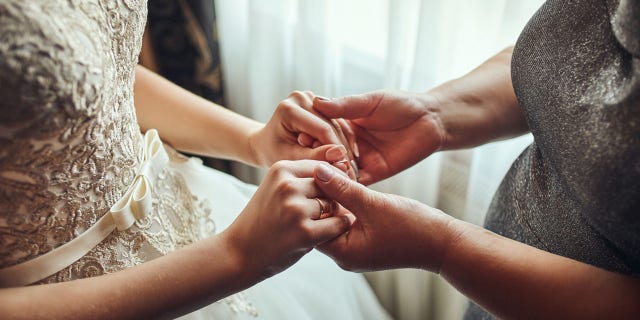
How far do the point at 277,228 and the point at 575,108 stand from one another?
0.37 metres

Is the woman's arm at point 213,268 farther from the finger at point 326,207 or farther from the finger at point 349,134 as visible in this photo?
the finger at point 349,134

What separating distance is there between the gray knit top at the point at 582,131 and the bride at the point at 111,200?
0.89ft

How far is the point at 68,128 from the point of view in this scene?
1.92 feet

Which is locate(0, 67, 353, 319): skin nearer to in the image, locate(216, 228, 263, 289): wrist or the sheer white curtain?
locate(216, 228, 263, 289): wrist

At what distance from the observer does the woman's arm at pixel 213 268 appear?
67cm

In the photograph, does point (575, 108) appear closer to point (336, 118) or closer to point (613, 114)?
point (613, 114)

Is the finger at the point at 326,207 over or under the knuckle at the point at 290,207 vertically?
under

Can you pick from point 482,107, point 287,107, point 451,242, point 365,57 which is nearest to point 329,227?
point 451,242

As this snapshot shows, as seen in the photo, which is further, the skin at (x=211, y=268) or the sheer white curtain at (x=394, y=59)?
the sheer white curtain at (x=394, y=59)

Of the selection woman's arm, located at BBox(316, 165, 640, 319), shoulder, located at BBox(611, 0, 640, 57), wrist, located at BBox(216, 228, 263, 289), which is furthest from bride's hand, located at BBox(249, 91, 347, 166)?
shoulder, located at BBox(611, 0, 640, 57)

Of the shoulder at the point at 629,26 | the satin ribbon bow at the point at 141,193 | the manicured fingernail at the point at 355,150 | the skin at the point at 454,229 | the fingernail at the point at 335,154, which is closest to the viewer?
the shoulder at the point at 629,26

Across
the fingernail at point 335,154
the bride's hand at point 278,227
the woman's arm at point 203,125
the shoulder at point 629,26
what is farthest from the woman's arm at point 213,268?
the shoulder at point 629,26

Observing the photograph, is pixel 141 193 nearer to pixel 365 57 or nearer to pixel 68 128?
pixel 68 128

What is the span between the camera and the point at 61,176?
0.64m
